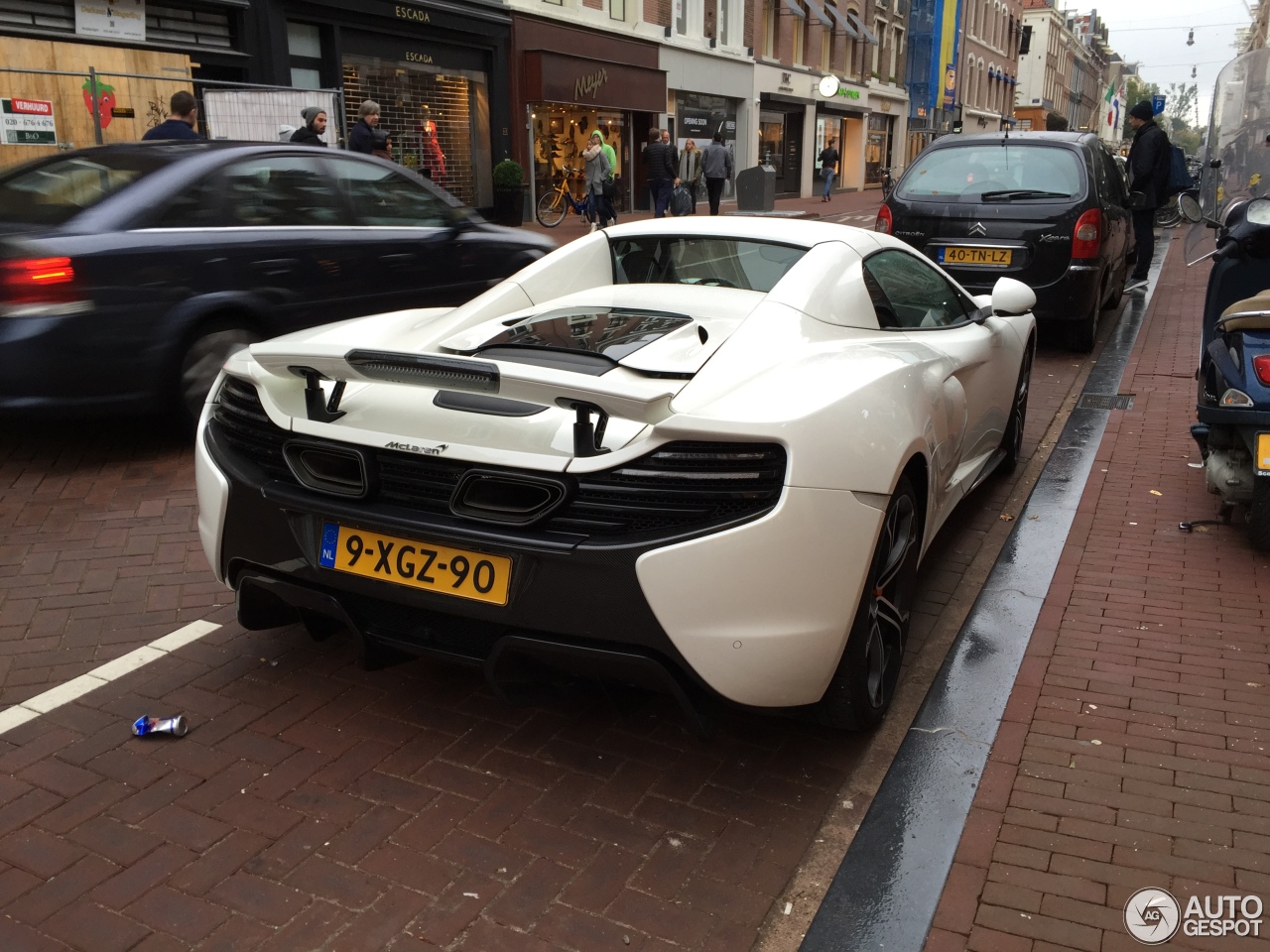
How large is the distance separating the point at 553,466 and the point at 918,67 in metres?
51.0

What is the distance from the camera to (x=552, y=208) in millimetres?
21734

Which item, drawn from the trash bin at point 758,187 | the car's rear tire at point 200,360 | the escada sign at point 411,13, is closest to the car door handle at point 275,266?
the car's rear tire at point 200,360

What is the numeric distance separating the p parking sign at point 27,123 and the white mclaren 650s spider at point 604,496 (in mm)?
10017

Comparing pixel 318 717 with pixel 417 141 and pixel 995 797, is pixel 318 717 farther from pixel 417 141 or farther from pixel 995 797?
pixel 417 141

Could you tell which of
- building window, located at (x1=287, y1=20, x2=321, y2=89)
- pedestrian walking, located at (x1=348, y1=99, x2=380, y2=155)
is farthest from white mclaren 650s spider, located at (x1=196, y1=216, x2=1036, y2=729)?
building window, located at (x1=287, y1=20, x2=321, y2=89)

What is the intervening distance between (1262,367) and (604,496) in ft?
10.6

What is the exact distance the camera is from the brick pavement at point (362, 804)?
90.4 inches

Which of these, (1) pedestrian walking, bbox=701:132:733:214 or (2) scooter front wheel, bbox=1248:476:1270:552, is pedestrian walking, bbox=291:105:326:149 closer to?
(2) scooter front wheel, bbox=1248:476:1270:552

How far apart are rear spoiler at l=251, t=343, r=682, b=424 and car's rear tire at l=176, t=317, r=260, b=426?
123 inches

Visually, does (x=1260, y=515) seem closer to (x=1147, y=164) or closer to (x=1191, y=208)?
(x=1191, y=208)

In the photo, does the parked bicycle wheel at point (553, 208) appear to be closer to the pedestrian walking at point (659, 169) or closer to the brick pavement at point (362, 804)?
the pedestrian walking at point (659, 169)

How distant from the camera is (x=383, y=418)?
272cm

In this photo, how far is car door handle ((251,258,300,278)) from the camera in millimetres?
5848

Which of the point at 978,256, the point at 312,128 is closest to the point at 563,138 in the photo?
the point at 312,128
